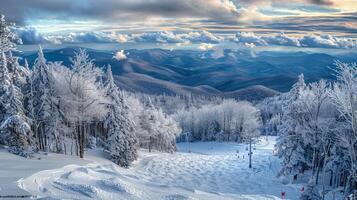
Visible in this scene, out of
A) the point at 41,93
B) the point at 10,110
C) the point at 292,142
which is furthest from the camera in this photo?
the point at 292,142

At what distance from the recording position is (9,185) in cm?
2064

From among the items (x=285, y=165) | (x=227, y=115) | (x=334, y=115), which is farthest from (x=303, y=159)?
(x=227, y=115)

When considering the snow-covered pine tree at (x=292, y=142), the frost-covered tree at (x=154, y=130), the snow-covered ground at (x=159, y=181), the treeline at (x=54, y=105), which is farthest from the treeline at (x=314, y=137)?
the frost-covered tree at (x=154, y=130)

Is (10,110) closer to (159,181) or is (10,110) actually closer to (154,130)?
(159,181)

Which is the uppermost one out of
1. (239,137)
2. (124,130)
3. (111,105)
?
(111,105)

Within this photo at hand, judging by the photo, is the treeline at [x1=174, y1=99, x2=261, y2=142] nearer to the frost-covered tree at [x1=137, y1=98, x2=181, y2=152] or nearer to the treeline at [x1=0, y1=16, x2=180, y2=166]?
the frost-covered tree at [x1=137, y1=98, x2=181, y2=152]

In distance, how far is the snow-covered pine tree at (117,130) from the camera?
157ft

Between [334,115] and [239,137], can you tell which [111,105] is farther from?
[239,137]

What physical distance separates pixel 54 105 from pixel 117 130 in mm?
8507

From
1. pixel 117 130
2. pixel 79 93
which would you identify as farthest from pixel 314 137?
pixel 79 93

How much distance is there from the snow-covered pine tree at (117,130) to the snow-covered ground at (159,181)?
2061 millimetres

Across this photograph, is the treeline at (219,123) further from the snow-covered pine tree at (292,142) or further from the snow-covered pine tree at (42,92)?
the snow-covered pine tree at (42,92)

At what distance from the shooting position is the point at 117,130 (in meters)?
48.4

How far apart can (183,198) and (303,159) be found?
29.1 meters
